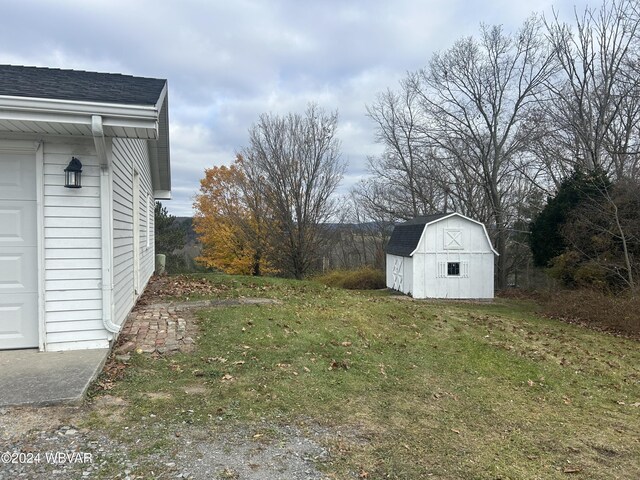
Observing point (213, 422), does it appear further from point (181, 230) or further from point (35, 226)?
point (181, 230)

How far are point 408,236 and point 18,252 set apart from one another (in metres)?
15.6

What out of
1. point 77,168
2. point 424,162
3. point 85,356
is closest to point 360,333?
point 85,356

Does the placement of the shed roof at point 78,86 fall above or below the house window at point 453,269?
above

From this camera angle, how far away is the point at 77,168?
14.4 feet

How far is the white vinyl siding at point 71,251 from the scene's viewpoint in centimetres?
443

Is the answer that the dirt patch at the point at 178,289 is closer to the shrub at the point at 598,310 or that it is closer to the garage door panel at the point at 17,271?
the garage door panel at the point at 17,271

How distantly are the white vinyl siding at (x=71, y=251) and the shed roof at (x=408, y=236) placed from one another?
13718mm

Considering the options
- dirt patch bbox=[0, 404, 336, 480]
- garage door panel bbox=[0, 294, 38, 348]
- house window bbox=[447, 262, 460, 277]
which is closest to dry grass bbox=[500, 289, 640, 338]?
house window bbox=[447, 262, 460, 277]

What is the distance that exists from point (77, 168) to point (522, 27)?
2599cm

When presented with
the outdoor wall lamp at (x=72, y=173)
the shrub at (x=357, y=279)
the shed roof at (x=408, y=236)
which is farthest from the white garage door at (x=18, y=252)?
the shrub at (x=357, y=279)

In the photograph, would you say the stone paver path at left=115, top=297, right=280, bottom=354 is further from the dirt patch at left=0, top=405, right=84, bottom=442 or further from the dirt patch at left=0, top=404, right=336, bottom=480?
the dirt patch at left=0, top=404, right=336, bottom=480

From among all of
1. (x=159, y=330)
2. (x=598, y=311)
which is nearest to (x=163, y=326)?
(x=159, y=330)

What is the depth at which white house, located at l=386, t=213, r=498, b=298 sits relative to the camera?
658 inches

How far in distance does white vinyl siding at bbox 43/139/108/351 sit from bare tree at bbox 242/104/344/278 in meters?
17.1
